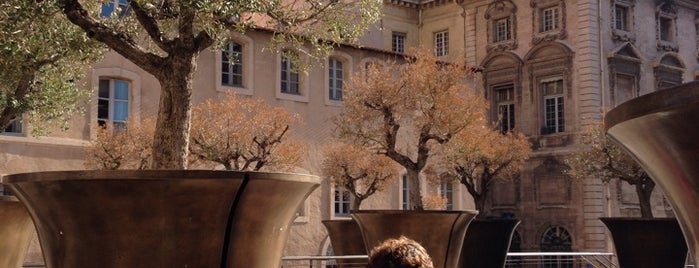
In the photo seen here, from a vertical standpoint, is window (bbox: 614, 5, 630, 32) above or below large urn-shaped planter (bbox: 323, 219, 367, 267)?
above

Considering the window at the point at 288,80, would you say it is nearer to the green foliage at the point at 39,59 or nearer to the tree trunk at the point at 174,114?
the green foliage at the point at 39,59

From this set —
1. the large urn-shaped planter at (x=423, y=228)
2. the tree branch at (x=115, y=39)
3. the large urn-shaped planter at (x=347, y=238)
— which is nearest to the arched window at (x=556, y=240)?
the large urn-shaped planter at (x=347, y=238)

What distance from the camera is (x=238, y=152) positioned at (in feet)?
72.2

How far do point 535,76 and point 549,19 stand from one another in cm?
213

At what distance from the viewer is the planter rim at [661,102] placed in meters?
3.68

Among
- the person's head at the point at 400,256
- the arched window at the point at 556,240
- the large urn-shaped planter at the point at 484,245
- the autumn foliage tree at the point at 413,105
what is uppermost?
the autumn foliage tree at the point at 413,105

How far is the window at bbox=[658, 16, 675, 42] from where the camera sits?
36469 mm

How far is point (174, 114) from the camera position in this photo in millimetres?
6629

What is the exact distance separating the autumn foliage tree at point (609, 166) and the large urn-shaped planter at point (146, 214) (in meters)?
22.4

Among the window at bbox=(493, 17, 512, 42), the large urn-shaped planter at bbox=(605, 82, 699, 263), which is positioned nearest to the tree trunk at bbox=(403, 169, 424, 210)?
the large urn-shaped planter at bbox=(605, 82, 699, 263)

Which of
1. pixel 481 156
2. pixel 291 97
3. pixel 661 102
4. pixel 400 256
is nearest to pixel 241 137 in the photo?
pixel 291 97

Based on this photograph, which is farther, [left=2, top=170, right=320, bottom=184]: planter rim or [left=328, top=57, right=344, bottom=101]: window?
[left=328, top=57, right=344, bottom=101]: window

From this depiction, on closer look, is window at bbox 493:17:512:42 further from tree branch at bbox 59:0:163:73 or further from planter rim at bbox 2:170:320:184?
planter rim at bbox 2:170:320:184

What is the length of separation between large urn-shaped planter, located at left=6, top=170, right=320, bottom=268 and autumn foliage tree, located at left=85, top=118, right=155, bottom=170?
659 inches
